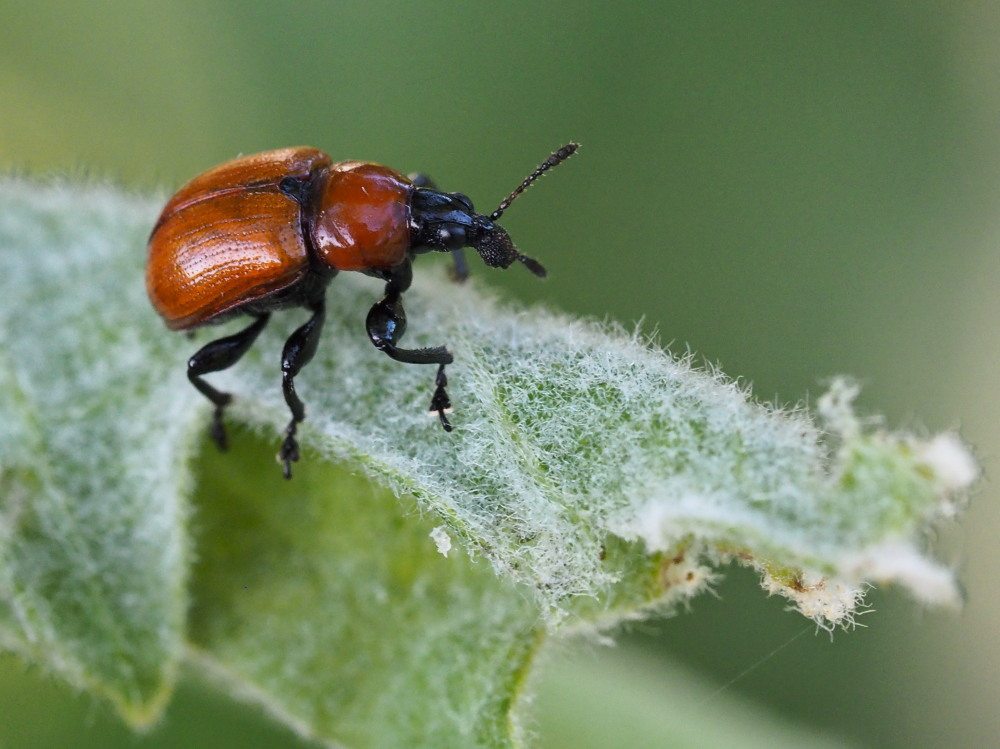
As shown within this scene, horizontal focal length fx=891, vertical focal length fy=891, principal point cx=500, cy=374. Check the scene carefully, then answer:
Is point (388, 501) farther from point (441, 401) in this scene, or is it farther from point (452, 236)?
point (452, 236)

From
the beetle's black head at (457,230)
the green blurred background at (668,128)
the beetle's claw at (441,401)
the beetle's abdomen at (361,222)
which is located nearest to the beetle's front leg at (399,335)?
the beetle's claw at (441,401)

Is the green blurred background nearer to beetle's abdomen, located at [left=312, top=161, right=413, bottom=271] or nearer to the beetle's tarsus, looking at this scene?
beetle's abdomen, located at [left=312, top=161, right=413, bottom=271]

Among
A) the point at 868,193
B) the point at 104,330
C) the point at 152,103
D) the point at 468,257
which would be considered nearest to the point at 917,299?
the point at 868,193

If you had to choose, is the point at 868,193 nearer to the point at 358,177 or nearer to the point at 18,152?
the point at 358,177

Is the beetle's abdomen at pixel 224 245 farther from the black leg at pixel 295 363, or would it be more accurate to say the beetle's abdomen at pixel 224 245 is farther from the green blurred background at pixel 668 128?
the green blurred background at pixel 668 128

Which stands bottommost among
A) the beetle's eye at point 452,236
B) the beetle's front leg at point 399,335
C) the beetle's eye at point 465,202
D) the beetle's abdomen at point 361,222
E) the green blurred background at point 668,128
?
the beetle's front leg at point 399,335
